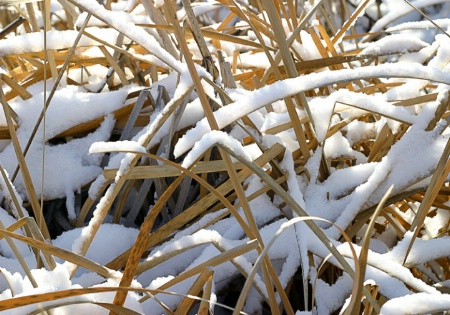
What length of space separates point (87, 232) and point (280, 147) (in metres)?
0.26

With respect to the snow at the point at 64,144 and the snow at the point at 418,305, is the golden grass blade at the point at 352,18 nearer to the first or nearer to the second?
the snow at the point at 64,144

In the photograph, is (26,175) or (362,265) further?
(26,175)

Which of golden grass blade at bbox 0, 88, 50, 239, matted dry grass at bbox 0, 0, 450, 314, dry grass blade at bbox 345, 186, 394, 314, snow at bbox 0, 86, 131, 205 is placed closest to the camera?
dry grass blade at bbox 345, 186, 394, 314

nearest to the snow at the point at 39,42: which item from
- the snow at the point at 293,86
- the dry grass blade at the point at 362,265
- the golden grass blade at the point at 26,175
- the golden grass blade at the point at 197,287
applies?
the golden grass blade at the point at 26,175

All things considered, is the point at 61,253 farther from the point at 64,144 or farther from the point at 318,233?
the point at 64,144

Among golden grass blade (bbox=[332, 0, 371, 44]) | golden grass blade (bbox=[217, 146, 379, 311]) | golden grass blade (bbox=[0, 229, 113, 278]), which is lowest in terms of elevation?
golden grass blade (bbox=[0, 229, 113, 278])

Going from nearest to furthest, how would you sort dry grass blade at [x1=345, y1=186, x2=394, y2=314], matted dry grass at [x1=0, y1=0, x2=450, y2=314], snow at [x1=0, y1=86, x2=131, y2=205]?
dry grass blade at [x1=345, y1=186, x2=394, y2=314] < matted dry grass at [x1=0, y1=0, x2=450, y2=314] < snow at [x1=0, y1=86, x2=131, y2=205]

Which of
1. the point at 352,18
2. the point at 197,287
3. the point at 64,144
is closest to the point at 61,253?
the point at 197,287

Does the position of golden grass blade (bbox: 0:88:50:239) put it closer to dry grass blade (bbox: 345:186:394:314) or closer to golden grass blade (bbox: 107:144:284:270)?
golden grass blade (bbox: 107:144:284:270)

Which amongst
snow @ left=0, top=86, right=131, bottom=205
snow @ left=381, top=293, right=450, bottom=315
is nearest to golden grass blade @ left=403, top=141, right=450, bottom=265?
snow @ left=381, top=293, right=450, bottom=315

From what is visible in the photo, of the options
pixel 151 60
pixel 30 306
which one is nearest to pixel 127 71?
pixel 151 60

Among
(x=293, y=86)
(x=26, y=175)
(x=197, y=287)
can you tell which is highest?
(x=293, y=86)

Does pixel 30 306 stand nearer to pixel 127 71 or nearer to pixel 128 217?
pixel 128 217

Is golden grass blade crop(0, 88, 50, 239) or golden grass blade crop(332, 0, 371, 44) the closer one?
golden grass blade crop(0, 88, 50, 239)
